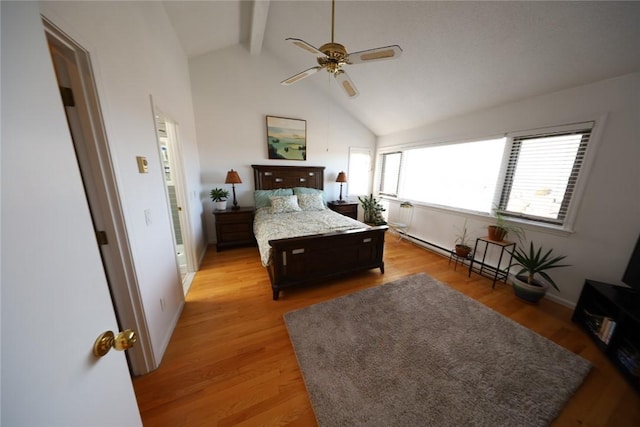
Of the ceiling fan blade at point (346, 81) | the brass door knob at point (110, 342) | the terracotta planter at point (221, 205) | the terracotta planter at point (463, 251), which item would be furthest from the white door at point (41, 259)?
the terracotta planter at point (463, 251)

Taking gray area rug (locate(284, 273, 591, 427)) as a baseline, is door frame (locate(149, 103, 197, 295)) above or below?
above

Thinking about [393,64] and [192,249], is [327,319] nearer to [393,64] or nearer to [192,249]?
[192,249]

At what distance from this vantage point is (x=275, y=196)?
3.62 m

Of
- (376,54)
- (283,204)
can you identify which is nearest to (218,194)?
(283,204)

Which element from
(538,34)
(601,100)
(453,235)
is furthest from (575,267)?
(538,34)

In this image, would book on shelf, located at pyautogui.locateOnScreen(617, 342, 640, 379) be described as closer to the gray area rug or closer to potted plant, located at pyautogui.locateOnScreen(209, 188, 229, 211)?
the gray area rug

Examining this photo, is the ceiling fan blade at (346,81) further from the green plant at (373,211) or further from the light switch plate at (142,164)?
the green plant at (373,211)

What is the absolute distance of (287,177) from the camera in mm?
3977

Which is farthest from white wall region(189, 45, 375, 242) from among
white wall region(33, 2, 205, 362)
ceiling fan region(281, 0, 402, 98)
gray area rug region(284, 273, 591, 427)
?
gray area rug region(284, 273, 591, 427)

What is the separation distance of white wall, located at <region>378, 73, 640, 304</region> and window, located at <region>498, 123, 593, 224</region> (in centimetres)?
12

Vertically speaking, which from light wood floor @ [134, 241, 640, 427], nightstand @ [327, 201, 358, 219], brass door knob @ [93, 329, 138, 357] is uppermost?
brass door knob @ [93, 329, 138, 357]

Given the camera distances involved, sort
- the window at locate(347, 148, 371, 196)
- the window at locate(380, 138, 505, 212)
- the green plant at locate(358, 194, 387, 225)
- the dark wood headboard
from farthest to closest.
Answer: the window at locate(347, 148, 371, 196) < the green plant at locate(358, 194, 387, 225) < the dark wood headboard < the window at locate(380, 138, 505, 212)

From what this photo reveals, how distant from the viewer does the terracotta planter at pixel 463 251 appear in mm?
2869

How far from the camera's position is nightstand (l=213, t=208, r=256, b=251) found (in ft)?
11.0
